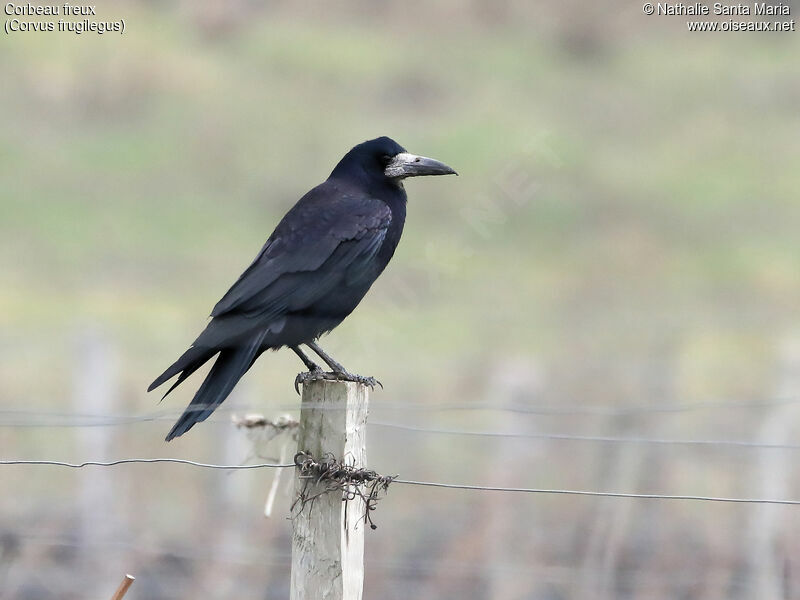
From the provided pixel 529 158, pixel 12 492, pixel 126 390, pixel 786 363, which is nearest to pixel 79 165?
pixel 529 158

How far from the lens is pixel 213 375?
508 cm

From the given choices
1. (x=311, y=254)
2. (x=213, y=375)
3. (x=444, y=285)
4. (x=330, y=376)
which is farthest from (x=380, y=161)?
(x=444, y=285)

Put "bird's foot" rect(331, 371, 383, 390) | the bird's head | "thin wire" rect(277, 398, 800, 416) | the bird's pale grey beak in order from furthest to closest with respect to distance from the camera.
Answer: the bird's head → the bird's pale grey beak → "bird's foot" rect(331, 371, 383, 390) → "thin wire" rect(277, 398, 800, 416)

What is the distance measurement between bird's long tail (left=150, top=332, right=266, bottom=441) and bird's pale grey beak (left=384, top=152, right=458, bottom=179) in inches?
50.4

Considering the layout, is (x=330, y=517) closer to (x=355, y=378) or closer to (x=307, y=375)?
(x=355, y=378)

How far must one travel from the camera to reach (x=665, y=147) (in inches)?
1246

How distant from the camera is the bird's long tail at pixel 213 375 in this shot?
470cm

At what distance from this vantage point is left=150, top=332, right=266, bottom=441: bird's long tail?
4.70 m

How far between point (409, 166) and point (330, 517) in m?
2.46

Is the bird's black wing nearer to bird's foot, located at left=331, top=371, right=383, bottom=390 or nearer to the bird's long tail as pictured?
the bird's long tail

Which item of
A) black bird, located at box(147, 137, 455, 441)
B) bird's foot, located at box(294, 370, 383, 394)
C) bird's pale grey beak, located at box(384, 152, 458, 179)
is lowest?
bird's foot, located at box(294, 370, 383, 394)

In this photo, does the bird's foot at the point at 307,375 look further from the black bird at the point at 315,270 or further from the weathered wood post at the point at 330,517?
the weathered wood post at the point at 330,517

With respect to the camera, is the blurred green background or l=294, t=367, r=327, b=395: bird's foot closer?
l=294, t=367, r=327, b=395: bird's foot

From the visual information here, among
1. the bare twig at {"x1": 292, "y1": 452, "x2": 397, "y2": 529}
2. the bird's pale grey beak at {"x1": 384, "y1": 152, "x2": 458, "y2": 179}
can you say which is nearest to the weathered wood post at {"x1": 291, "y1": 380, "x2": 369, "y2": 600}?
the bare twig at {"x1": 292, "y1": 452, "x2": 397, "y2": 529}
